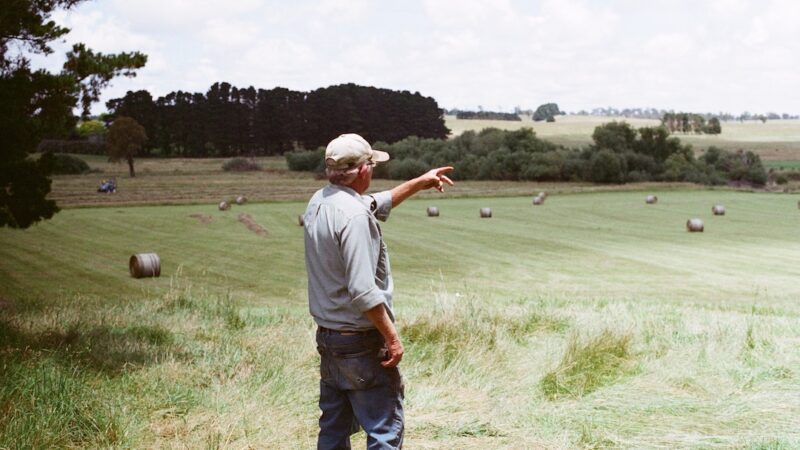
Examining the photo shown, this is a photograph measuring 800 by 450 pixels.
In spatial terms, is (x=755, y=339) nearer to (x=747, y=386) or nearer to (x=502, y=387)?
(x=747, y=386)

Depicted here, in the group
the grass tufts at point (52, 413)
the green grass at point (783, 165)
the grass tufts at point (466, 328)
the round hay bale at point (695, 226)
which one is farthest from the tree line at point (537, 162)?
the grass tufts at point (52, 413)

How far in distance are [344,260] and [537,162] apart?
5995 cm

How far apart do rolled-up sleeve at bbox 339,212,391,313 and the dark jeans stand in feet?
0.92

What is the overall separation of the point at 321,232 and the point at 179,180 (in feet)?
163

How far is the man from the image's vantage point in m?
4.03

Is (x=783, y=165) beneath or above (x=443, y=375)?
beneath

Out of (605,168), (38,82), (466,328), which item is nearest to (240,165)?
(605,168)

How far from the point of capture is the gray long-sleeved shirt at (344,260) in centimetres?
396

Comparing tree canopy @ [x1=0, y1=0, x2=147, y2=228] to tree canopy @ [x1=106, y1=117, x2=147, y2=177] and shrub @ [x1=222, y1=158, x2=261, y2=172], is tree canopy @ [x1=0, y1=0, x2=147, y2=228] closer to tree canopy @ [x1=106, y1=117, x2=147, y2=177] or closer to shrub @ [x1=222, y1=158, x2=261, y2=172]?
tree canopy @ [x1=106, y1=117, x2=147, y2=177]

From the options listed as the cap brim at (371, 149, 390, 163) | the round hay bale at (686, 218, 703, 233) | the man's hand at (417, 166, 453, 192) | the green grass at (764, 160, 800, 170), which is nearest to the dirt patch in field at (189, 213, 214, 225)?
the round hay bale at (686, 218, 703, 233)

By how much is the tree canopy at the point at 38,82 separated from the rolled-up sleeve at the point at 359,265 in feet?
30.6

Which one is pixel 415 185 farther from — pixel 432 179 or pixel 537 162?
pixel 537 162

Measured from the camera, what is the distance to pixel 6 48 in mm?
13047

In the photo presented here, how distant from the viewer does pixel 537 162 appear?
206 feet
